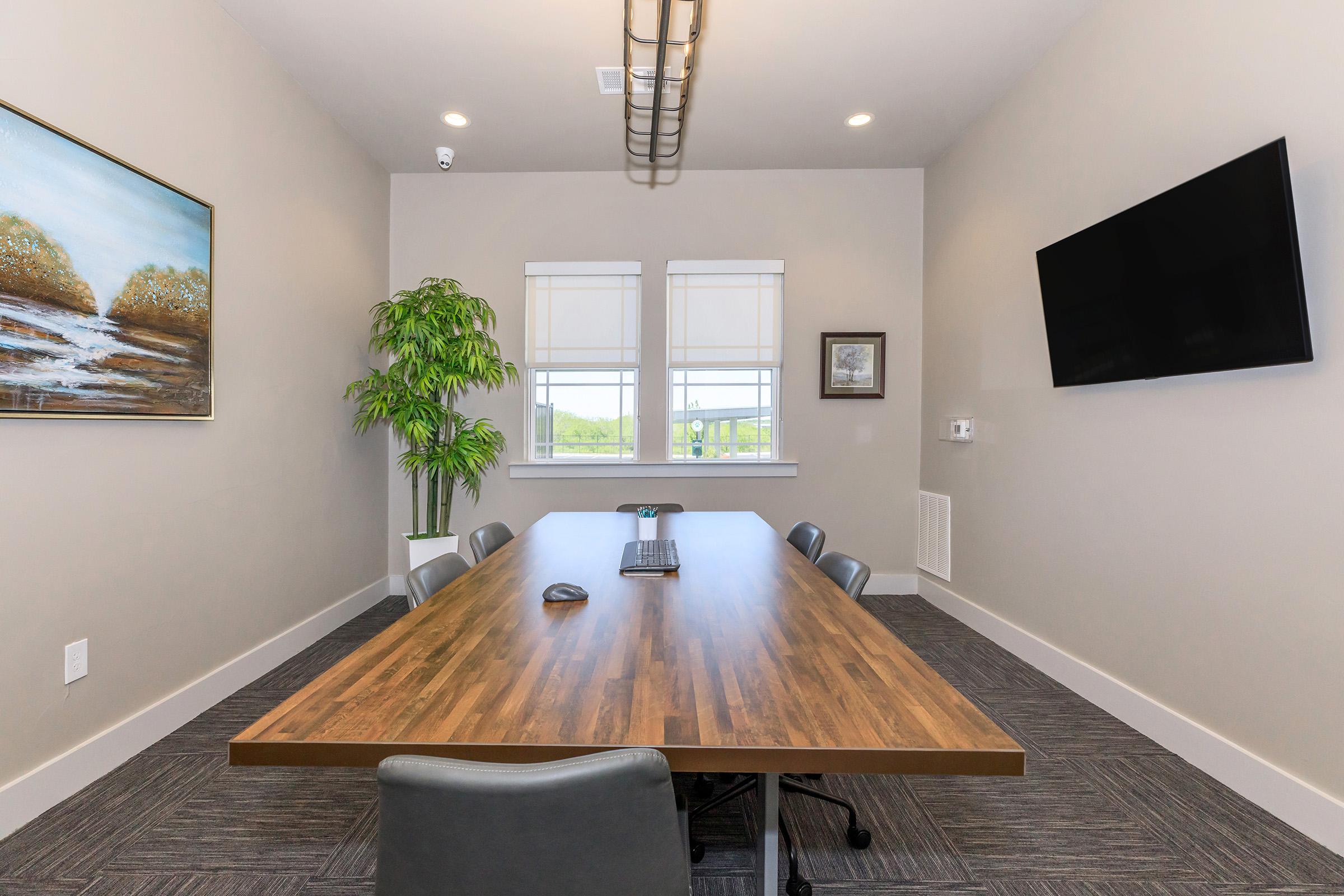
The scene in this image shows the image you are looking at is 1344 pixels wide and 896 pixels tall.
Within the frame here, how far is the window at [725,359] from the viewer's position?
487 cm

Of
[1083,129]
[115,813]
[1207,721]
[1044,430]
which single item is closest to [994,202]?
[1083,129]

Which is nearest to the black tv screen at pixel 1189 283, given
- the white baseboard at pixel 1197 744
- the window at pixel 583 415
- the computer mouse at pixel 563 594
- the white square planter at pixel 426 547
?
the white baseboard at pixel 1197 744

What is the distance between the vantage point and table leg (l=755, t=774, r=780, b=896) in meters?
1.38

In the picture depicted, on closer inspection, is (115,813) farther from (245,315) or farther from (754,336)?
(754,336)

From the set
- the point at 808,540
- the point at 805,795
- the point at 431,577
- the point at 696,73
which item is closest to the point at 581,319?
the point at 696,73

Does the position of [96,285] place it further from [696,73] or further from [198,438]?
[696,73]

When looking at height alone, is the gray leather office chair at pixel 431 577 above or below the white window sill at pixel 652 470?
below

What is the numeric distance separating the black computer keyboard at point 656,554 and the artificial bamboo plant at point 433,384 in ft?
6.78

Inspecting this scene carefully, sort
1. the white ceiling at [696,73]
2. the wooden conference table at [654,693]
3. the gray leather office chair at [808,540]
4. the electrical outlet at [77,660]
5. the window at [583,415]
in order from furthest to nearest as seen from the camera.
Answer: the window at [583,415]
the white ceiling at [696,73]
the gray leather office chair at [808,540]
the electrical outlet at [77,660]
the wooden conference table at [654,693]

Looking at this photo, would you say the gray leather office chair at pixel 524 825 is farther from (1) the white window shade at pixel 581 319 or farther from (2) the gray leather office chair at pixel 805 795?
(1) the white window shade at pixel 581 319

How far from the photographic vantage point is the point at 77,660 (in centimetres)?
226

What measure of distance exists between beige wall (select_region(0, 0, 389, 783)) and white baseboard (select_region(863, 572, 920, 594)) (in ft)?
12.4

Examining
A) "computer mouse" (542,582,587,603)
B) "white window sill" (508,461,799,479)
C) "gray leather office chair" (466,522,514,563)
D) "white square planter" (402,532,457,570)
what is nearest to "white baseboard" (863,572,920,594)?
"white window sill" (508,461,799,479)

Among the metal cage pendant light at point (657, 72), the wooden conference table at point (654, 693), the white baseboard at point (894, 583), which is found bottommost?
the white baseboard at point (894, 583)
